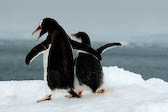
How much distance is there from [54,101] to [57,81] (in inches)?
11.2

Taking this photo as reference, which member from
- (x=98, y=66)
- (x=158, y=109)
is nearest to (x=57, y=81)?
(x=98, y=66)

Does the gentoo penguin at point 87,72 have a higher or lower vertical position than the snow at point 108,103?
higher

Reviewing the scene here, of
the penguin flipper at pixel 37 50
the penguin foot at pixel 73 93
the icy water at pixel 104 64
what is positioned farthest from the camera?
the icy water at pixel 104 64

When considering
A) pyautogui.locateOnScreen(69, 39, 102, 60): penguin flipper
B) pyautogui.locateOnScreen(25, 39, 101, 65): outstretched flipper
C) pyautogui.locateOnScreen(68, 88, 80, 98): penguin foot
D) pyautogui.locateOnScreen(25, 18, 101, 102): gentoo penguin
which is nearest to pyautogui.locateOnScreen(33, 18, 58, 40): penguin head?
pyautogui.locateOnScreen(25, 18, 101, 102): gentoo penguin

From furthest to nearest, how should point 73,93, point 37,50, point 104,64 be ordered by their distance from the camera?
point 104,64 → point 73,93 → point 37,50

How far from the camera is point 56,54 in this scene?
13.8 feet

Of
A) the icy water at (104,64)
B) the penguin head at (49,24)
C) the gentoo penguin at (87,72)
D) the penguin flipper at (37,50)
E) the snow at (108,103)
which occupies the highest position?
the icy water at (104,64)

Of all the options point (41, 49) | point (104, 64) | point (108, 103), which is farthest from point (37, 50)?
point (104, 64)

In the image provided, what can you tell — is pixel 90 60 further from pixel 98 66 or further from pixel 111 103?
pixel 111 103

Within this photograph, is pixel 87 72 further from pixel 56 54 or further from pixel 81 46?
pixel 56 54

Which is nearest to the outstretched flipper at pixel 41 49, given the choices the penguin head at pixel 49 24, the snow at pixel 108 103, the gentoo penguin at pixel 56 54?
the gentoo penguin at pixel 56 54

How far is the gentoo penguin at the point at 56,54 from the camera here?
4.20 meters

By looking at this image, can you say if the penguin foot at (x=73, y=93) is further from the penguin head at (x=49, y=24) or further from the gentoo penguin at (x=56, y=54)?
the penguin head at (x=49, y=24)

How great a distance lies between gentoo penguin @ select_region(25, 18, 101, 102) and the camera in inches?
165
